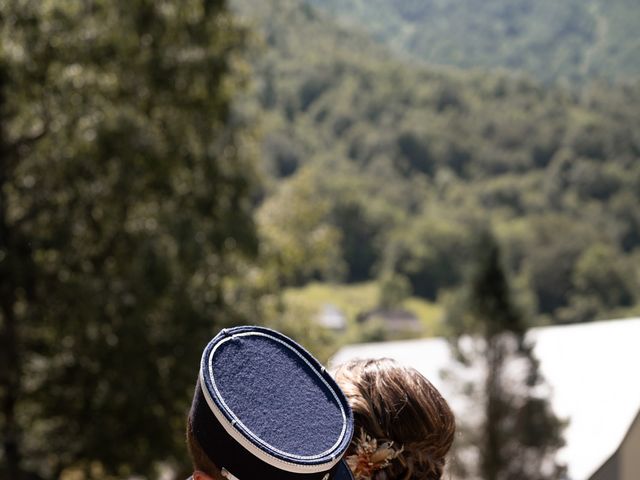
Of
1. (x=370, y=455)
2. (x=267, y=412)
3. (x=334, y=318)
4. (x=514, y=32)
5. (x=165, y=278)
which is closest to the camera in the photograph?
(x=267, y=412)

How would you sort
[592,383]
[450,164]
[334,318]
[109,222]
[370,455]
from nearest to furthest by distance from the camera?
[370,455]
[592,383]
[109,222]
[334,318]
[450,164]

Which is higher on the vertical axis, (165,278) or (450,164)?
(165,278)

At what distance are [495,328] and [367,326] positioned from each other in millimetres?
74659

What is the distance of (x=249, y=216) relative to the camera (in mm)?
12859

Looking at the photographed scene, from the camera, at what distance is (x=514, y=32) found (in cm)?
16025

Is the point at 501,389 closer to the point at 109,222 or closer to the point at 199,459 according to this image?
the point at 109,222

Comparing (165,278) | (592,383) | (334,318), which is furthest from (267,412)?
(334,318)

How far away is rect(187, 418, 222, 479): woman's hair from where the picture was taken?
1236 millimetres

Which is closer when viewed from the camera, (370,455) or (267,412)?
(267,412)

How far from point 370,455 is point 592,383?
5.20ft

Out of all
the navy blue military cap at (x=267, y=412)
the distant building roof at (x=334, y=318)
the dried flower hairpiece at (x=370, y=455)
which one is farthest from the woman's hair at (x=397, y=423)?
the distant building roof at (x=334, y=318)

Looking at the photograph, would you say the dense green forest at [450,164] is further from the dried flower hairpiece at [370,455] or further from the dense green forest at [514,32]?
the dried flower hairpiece at [370,455]

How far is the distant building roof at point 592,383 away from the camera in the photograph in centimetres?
228

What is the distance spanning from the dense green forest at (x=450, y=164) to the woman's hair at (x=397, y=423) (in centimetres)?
7903
